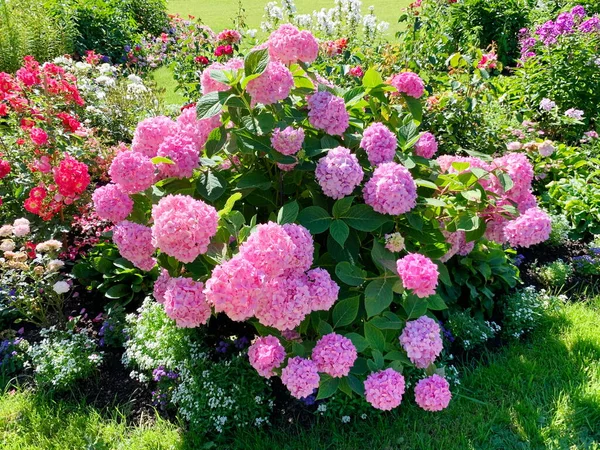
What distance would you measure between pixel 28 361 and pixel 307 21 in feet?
13.7

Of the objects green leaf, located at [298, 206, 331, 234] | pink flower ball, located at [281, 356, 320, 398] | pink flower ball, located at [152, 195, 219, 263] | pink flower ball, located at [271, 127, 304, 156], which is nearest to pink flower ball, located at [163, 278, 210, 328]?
pink flower ball, located at [152, 195, 219, 263]

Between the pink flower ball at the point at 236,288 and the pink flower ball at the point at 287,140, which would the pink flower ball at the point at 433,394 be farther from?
the pink flower ball at the point at 287,140

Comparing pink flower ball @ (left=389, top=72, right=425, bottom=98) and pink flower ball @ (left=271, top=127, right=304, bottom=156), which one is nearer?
pink flower ball @ (left=271, top=127, right=304, bottom=156)

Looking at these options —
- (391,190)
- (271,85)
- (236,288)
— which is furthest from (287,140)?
(236,288)

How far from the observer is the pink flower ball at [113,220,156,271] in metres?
2.06

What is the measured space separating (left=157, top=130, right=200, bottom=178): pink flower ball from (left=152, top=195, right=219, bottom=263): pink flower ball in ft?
1.02

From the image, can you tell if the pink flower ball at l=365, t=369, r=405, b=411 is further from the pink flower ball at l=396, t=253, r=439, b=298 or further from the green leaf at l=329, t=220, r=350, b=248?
the green leaf at l=329, t=220, r=350, b=248

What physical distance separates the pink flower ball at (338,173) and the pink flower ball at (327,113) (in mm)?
179

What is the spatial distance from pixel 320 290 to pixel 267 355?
1.02ft

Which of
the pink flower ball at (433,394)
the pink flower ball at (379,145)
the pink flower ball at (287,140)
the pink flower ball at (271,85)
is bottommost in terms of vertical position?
the pink flower ball at (433,394)

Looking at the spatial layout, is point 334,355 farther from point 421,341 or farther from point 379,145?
point 379,145

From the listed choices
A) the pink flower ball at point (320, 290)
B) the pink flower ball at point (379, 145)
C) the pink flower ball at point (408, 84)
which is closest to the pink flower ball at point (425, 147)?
the pink flower ball at point (408, 84)

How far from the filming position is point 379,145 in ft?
6.98

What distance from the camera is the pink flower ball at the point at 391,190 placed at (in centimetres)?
193
